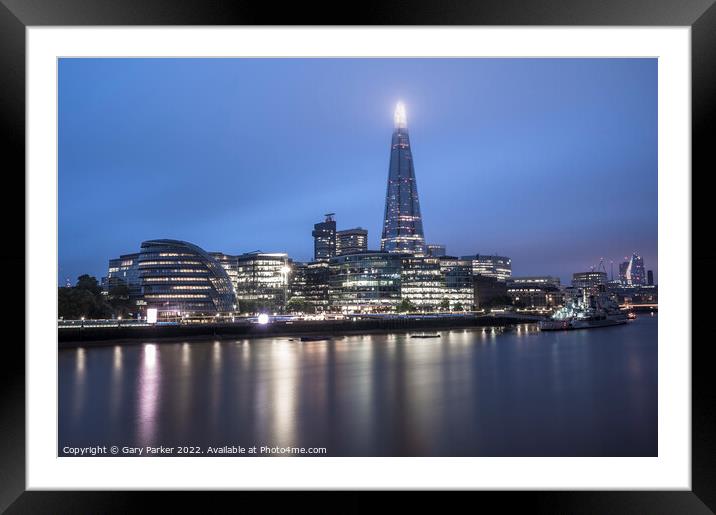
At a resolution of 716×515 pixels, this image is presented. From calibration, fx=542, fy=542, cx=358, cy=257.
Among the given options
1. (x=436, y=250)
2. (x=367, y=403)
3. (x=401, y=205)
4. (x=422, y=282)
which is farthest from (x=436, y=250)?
(x=367, y=403)

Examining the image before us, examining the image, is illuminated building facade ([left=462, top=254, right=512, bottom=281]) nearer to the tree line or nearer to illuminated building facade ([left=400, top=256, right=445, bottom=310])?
illuminated building facade ([left=400, top=256, right=445, bottom=310])

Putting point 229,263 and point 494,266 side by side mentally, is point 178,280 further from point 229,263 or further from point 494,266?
point 494,266

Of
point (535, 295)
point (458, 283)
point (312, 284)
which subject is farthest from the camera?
point (535, 295)

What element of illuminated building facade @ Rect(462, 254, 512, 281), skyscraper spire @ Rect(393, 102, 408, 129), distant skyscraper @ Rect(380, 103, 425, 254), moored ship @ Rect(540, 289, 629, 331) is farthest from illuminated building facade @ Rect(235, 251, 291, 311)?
skyscraper spire @ Rect(393, 102, 408, 129)
